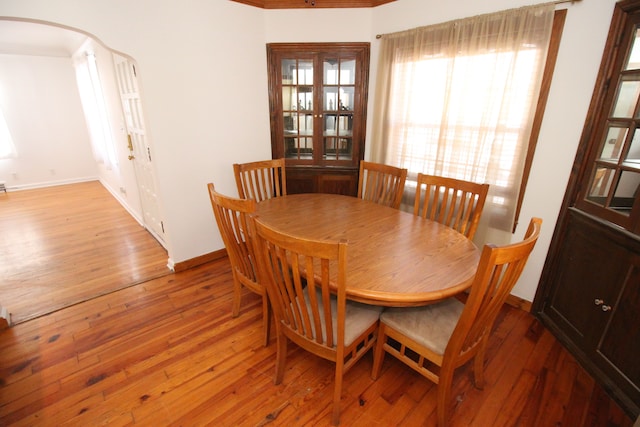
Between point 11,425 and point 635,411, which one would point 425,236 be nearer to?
point 635,411

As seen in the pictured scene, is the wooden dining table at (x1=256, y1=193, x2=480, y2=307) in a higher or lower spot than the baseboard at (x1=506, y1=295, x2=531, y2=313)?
higher

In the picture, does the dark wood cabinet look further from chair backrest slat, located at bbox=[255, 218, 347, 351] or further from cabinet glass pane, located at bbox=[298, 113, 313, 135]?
cabinet glass pane, located at bbox=[298, 113, 313, 135]

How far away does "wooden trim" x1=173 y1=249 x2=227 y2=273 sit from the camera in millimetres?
2859

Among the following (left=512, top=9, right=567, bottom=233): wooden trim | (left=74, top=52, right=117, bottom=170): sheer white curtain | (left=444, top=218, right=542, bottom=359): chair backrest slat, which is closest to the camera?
(left=444, top=218, right=542, bottom=359): chair backrest slat

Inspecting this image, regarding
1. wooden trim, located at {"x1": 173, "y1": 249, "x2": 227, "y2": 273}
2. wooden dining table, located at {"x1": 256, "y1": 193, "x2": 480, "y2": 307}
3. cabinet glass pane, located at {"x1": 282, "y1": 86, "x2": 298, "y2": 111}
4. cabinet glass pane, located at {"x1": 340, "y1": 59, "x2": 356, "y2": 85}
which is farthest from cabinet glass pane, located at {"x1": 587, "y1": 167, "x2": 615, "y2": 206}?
wooden trim, located at {"x1": 173, "y1": 249, "x2": 227, "y2": 273}

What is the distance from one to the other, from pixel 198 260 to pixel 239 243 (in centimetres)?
137

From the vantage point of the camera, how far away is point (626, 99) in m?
1.68

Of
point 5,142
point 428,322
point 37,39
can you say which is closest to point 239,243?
point 428,322

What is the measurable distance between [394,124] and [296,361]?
236 cm

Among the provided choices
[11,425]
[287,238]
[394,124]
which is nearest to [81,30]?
[287,238]

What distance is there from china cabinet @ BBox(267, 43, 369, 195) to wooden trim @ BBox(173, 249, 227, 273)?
1.06m

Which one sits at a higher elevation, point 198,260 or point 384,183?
point 384,183

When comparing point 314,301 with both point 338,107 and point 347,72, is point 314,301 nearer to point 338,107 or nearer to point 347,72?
point 338,107

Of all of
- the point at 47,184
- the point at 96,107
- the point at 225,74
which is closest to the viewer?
the point at 225,74
